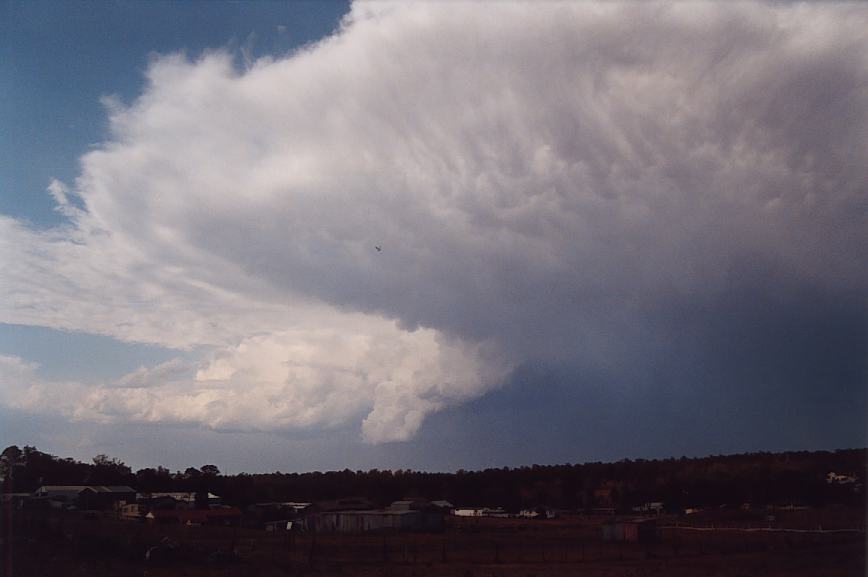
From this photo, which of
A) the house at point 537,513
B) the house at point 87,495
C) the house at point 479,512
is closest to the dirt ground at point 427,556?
the house at point 87,495

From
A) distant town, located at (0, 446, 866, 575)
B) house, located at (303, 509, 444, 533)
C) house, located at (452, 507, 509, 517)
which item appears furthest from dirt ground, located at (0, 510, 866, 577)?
house, located at (452, 507, 509, 517)

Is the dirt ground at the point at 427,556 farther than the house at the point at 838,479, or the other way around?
the house at the point at 838,479

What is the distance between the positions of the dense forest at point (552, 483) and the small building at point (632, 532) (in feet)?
47.7

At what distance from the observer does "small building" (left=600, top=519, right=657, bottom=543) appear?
144ft

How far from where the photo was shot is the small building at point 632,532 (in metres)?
43.8

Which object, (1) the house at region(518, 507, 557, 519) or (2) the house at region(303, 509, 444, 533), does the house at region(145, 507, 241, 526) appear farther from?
(1) the house at region(518, 507, 557, 519)

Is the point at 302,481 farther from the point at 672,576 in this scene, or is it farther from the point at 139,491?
the point at 672,576

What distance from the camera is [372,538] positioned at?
47.7 m

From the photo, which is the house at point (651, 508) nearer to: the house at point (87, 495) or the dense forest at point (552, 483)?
the dense forest at point (552, 483)

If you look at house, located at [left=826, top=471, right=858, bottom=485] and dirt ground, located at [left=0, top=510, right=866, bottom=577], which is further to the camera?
house, located at [left=826, top=471, right=858, bottom=485]

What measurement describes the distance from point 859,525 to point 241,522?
43.2 m

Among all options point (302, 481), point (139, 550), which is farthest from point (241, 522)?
point (139, 550)

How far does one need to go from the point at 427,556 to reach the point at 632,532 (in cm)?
1495

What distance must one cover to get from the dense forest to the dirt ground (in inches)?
656
